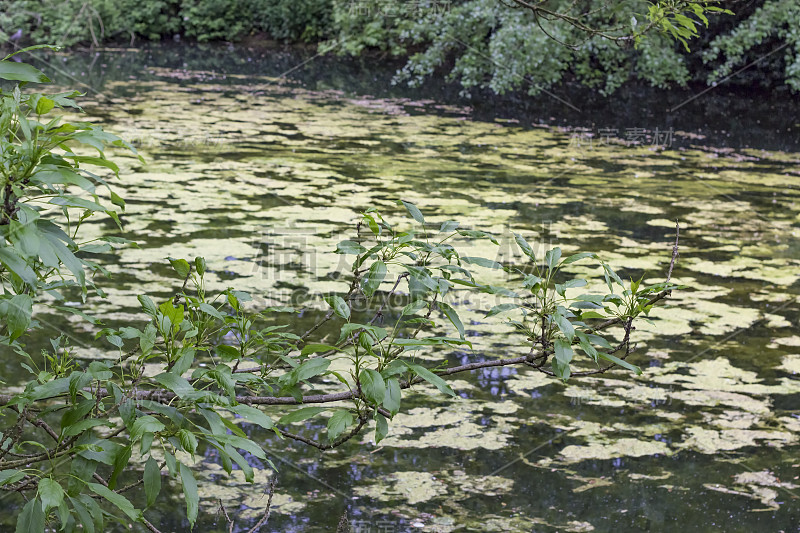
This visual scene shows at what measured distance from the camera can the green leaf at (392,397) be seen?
89cm

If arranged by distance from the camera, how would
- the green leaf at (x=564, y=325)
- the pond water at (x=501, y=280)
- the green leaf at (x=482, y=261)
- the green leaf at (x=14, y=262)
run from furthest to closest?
the pond water at (x=501, y=280) < the green leaf at (x=482, y=261) < the green leaf at (x=564, y=325) < the green leaf at (x=14, y=262)

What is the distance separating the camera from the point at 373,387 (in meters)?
0.87

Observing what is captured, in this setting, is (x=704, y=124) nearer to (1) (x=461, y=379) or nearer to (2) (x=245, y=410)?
(1) (x=461, y=379)

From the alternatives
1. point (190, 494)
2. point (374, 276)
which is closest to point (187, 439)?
point (190, 494)

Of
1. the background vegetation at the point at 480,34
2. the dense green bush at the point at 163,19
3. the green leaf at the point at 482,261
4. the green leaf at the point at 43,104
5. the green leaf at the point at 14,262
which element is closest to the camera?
the green leaf at the point at 14,262

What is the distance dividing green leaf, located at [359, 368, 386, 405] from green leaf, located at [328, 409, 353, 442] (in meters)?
0.06

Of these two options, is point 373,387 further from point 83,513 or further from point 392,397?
point 83,513

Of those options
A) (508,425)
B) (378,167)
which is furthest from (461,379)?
(378,167)

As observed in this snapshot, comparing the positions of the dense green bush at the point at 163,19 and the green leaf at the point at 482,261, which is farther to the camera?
the dense green bush at the point at 163,19

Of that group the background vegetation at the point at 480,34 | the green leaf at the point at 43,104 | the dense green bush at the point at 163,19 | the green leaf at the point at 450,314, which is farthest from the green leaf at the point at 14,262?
the dense green bush at the point at 163,19

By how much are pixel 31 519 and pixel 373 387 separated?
1.22 ft

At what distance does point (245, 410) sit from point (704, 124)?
947 cm

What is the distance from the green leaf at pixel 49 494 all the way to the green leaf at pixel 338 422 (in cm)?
28

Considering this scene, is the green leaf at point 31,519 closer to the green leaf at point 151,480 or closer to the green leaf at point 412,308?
the green leaf at point 151,480
